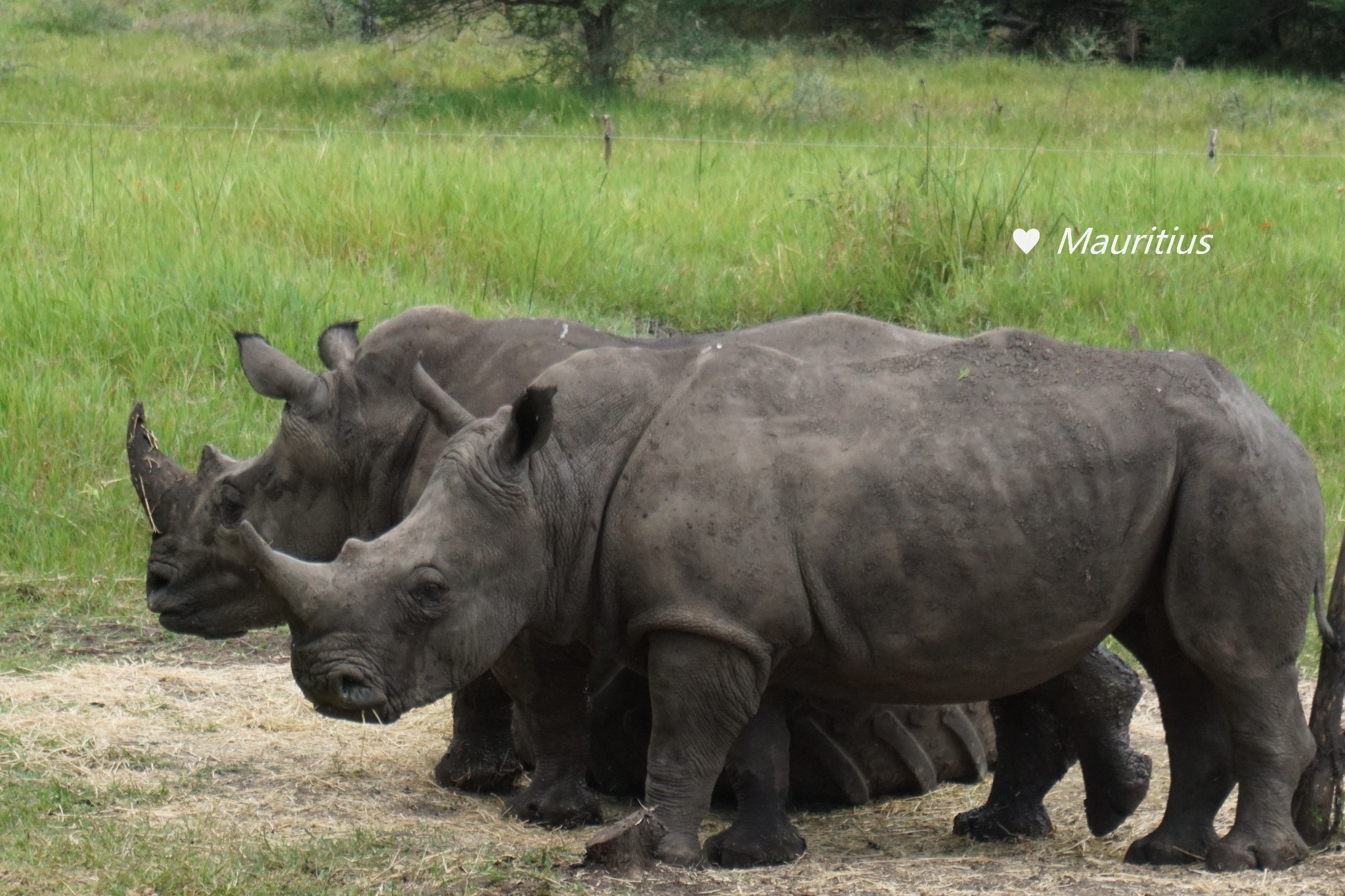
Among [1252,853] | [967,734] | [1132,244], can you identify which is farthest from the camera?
[1132,244]

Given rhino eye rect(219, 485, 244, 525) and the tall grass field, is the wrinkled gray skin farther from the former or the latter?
rhino eye rect(219, 485, 244, 525)

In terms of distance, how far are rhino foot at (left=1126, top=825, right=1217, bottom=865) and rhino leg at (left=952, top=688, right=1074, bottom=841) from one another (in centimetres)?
40

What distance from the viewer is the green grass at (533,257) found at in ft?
27.2

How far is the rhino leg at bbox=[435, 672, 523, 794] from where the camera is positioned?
5.34 m

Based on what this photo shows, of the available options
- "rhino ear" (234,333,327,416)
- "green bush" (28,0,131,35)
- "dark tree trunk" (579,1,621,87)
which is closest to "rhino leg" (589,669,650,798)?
"rhino ear" (234,333,327,416)

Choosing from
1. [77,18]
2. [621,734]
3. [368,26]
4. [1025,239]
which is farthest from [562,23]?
[621,734]

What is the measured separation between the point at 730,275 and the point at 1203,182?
3.88m

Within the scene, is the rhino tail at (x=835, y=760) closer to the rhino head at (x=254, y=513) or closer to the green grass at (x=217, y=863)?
the green grass at (x=217, y=863)

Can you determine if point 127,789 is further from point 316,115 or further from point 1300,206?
point 316,115

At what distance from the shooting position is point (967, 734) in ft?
17.9

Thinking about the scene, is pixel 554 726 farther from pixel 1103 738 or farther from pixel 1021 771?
pixel 1103 738

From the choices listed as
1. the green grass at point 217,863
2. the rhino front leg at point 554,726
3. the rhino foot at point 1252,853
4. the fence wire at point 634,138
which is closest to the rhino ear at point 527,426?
the rhino front leg at point 554,726

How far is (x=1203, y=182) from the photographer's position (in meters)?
12.1

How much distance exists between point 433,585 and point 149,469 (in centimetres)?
189
